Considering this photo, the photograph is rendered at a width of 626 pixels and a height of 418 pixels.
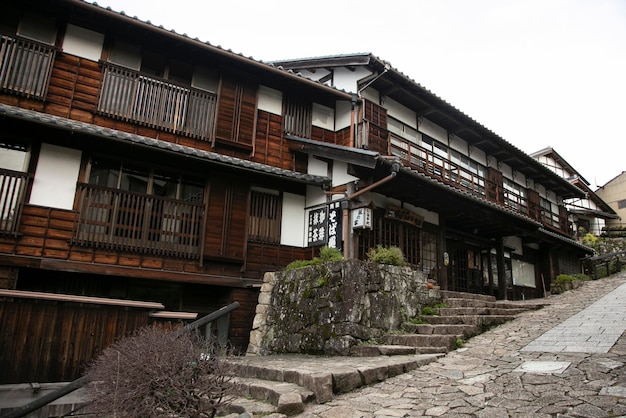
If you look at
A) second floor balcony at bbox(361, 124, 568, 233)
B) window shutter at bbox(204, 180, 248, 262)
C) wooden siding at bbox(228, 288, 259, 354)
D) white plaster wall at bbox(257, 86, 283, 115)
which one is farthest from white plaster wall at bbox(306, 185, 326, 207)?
wooden siding at bbox(228, 288, 259, 354)

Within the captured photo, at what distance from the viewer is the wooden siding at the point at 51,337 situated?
7.32m

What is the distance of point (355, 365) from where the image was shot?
303 inches

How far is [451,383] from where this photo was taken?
6.89 metres

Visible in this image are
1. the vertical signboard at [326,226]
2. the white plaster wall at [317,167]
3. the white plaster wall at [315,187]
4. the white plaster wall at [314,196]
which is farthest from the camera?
the white plaster wall at [317,167]

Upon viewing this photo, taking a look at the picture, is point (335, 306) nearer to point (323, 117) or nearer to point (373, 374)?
point (373, 374)

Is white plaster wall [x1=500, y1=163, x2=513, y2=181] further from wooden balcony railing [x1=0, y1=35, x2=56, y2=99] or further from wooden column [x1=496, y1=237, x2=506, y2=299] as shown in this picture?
wooden balcony railing [x1=0, y1=35, x2=56, y2=99]

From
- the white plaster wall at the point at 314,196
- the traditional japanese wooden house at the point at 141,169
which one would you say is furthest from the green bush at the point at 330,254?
the white plaster wall at the point at 314,196

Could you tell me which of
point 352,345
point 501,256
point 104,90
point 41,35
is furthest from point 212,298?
point 501,256

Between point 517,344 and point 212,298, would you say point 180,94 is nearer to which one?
point 212,298

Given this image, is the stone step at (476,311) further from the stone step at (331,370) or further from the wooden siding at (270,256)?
the wooden siding at (270,256)

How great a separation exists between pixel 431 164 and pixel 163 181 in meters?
9.64

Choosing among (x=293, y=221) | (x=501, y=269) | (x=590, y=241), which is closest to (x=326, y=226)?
(x=293, y=221)

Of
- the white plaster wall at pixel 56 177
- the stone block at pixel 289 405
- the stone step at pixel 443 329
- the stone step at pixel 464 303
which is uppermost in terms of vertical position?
the white plaster wall at pixel 56 177

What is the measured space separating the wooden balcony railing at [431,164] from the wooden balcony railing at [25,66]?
10132mm
